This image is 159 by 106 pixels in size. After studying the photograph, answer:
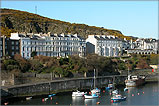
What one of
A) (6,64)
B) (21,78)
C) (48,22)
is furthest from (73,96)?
(48,22)

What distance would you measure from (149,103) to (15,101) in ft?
61.2

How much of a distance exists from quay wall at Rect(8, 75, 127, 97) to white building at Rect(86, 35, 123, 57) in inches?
827

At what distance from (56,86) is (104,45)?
36.5 metres

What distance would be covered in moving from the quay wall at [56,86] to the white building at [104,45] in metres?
21.0

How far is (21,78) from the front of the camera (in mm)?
49031

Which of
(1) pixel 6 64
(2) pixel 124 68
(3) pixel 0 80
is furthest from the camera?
(2) pixel 124 68

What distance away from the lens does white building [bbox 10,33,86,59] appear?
2443 inches

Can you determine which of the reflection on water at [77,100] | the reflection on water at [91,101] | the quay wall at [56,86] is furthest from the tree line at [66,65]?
the reflection on water at [91,101]

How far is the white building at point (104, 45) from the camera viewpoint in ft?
268

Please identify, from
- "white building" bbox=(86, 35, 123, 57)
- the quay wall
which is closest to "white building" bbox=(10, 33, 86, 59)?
"white building" bbox=(86, 35, 123, 57)

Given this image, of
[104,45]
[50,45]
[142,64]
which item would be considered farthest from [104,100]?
[104,45]

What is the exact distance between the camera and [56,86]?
4975 cm

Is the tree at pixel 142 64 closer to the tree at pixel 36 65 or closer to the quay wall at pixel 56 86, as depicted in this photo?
the quay wall at pixel 56 86

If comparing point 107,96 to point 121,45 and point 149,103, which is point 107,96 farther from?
point 121,45
